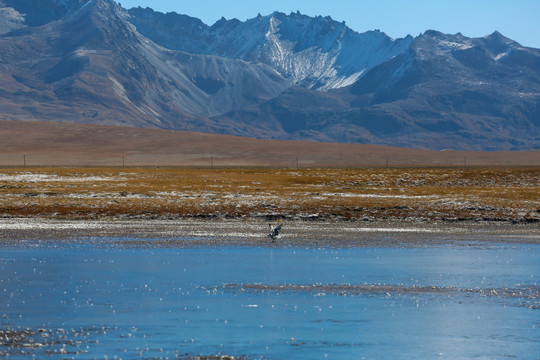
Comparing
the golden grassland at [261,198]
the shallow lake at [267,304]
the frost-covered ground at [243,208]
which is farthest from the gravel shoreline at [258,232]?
the shallow lake at [267,304]

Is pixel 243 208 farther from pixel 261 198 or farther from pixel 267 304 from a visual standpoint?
pixel 267 304

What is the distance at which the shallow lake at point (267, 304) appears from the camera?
19.6 meters

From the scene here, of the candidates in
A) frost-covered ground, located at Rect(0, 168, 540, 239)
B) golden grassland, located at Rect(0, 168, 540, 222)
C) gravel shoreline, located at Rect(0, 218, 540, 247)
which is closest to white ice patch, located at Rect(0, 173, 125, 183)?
golden grassland, located at Rect(0, 168, 540, 222)

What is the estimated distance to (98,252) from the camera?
3650 centimetres

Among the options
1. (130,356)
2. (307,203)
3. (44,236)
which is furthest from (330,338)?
(307,203)

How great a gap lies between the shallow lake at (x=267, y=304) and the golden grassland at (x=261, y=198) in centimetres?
1971

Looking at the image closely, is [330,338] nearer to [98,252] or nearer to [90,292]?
[90,292]

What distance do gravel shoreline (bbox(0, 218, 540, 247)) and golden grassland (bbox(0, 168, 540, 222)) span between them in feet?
8.42

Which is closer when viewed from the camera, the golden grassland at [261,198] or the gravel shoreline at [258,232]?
the gravel shoreline at [258,232]

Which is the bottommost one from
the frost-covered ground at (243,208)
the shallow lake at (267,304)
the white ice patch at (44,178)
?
the shallow lake at (267,304)

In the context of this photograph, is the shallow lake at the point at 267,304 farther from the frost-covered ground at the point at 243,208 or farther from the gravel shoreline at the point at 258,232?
the frost-covered ground at the point at 243,208

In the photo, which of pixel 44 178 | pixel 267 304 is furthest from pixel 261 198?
pixel 267 304

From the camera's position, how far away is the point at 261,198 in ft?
210

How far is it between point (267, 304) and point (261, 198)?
39.3m
